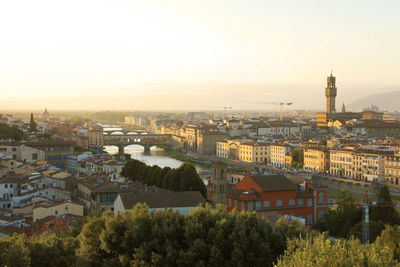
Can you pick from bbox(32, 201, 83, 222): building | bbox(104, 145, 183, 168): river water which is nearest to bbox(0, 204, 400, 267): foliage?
Answer: bbox(32, 201, 83, 222): building

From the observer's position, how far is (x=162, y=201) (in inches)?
468

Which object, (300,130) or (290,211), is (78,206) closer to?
(290,211)

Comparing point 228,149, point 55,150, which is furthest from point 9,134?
point 228,149

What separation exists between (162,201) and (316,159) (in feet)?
66.5

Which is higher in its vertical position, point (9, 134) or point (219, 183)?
point (9, 134)

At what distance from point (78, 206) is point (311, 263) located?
28.2 feet

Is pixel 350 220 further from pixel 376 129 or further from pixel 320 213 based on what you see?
pixel 376 129

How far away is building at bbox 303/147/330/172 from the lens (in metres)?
30.2

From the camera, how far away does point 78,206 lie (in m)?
13.0

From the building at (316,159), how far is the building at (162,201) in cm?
1893

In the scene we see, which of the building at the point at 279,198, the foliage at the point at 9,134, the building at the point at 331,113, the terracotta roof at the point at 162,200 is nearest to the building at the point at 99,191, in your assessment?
the terracotta roof at the point at 162,200

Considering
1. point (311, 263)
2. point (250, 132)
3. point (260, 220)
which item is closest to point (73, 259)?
point (260, 220)

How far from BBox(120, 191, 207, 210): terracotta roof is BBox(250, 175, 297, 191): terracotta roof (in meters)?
2.06

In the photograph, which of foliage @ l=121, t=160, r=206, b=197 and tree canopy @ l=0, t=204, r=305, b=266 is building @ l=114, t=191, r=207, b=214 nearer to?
tree canopy @ l=0, t=204, r=305, b=266
